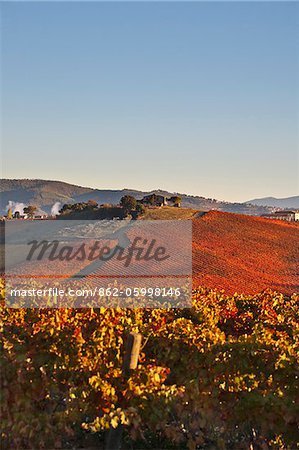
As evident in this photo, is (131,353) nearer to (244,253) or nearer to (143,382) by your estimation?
(143,382)

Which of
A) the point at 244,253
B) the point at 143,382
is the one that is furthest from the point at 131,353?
the point at 244,253

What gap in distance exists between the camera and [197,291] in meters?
13.2

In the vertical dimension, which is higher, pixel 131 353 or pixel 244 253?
pixel 244 253

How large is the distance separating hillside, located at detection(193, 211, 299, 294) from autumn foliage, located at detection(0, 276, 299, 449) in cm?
1663

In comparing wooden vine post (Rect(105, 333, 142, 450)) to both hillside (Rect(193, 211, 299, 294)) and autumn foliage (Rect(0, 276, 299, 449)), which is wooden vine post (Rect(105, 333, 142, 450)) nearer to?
autumn foliage (Rect(0, 276, 299, 449))

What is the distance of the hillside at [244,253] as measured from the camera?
29.2m

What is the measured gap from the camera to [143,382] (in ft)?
24.5

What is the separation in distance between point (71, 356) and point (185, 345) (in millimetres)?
1921

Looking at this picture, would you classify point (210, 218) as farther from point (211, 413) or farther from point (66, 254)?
point (211, 413)

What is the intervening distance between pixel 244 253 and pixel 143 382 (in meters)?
30.9

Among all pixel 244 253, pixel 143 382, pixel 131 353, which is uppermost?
pixel 244 253

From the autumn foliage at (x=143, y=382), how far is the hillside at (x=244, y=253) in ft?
54.6

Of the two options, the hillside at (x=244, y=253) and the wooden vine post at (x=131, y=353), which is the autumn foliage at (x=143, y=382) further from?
the hillside at (x=244, y=253)

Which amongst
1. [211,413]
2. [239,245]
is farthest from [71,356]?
[239,245]
